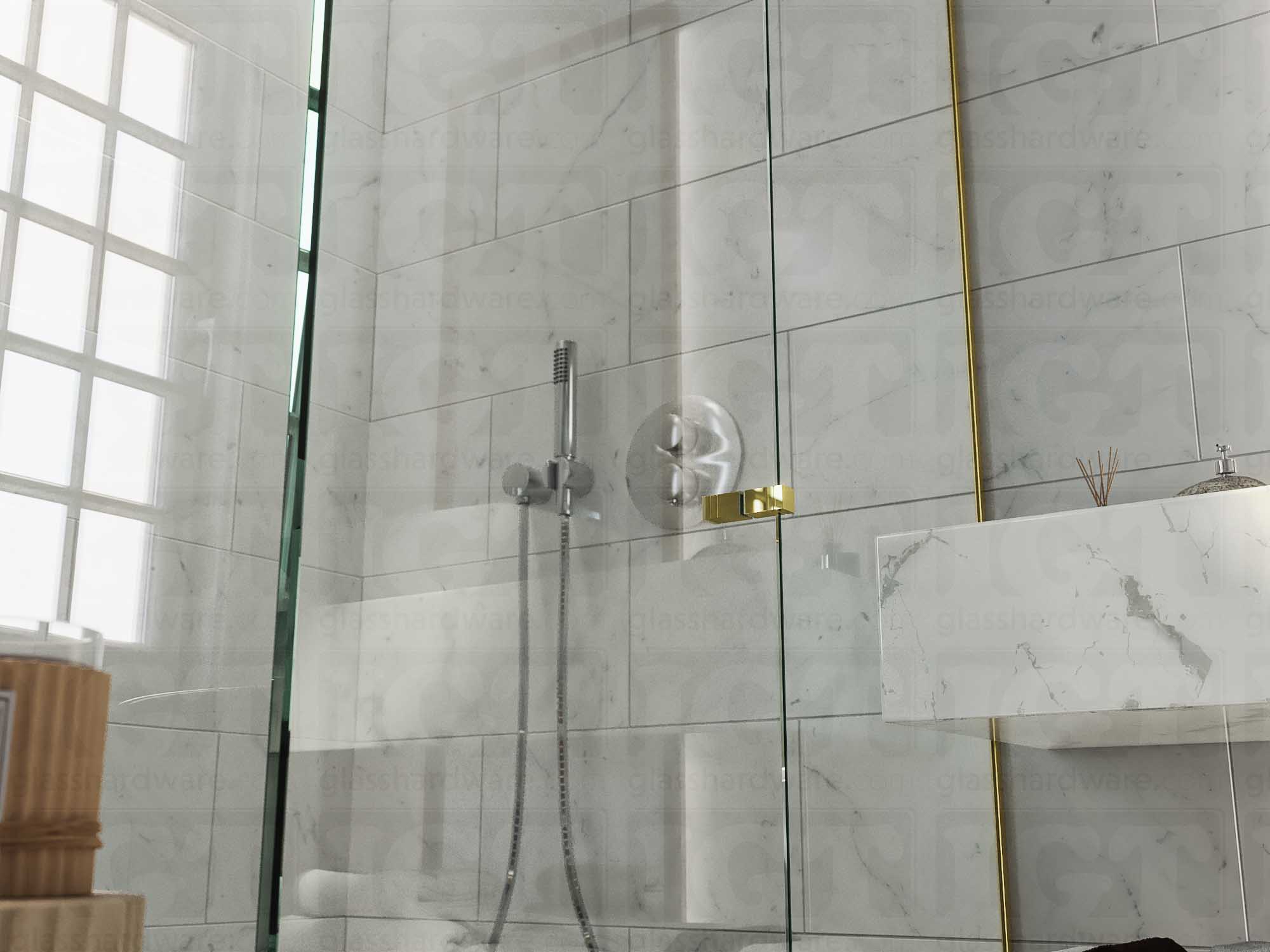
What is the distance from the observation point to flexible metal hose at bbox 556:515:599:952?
1018 mm

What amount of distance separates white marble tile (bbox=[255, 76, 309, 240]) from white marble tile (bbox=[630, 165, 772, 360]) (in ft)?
1.37

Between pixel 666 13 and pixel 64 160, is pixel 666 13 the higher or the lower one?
the higher one

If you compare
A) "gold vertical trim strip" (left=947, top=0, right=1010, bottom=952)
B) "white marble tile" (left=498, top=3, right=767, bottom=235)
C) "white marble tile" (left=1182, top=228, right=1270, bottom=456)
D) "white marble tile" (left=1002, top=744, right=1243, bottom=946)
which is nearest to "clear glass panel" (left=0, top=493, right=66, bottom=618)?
"white marble tile" (left=498, top=3, right=767, bottom=235)

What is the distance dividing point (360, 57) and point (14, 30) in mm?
280

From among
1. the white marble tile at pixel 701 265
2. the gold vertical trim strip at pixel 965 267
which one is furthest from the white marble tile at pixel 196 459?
the gold vertical trim strip at pixel 965 267

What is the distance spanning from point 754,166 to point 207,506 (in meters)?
0.77

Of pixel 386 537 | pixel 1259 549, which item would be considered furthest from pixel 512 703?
pixel 1259 549

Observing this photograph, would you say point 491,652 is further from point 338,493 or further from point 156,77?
point 156,77

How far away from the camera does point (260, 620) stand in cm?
76

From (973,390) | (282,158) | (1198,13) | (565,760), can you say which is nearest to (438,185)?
(282,158)

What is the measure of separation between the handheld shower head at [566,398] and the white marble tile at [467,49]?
9.8 inches

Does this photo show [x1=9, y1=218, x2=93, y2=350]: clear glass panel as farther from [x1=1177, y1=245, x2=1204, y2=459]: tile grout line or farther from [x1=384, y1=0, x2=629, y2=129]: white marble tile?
[x1=1177, y1=245, x2=1204, y2=459]: tile grout line

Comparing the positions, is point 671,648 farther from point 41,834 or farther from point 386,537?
point 41,834

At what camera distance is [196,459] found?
0.79 m
